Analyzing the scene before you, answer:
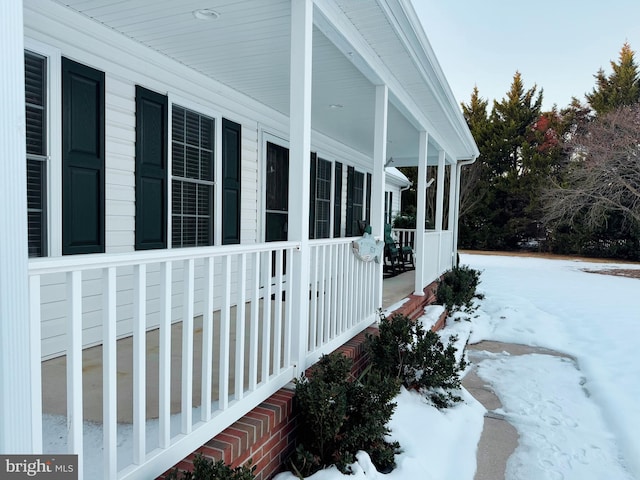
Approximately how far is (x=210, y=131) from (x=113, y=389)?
11.2ft

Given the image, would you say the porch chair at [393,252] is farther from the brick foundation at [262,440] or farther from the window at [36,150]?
the window at [36,150]

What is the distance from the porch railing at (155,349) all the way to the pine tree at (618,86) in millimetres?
22853

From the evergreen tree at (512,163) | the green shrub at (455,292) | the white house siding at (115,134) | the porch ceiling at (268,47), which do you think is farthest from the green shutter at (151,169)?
the evergreen tree at (512,163)

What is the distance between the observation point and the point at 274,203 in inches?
228

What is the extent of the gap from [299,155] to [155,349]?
6.49ft

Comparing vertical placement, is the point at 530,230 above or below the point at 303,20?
below

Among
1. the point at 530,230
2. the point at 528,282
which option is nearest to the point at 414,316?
the point at 528,282

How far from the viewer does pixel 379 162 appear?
4195 millimetres

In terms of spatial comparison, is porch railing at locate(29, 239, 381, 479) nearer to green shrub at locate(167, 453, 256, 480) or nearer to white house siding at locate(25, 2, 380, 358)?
white house siding at locate(25, 2, 380, 358)

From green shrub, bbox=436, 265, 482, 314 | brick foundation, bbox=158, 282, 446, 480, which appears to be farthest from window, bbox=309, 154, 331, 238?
brick foundation, bbox=158, 282, 446, 480

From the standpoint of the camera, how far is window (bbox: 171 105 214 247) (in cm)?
403

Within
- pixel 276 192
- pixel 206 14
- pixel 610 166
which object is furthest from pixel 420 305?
pixel 610 166

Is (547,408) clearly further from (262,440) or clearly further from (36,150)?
(36,150)

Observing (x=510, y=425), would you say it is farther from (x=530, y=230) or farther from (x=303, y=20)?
(x=530, y=230)
